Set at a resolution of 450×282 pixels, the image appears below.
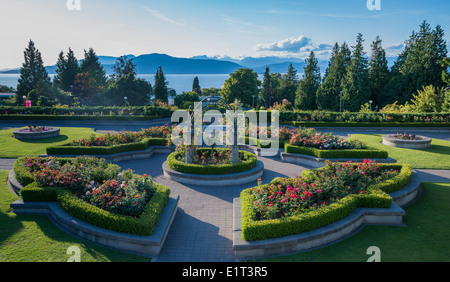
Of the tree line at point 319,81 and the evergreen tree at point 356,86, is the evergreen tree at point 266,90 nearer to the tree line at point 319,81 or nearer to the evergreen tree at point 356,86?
the tree line at point 319,81

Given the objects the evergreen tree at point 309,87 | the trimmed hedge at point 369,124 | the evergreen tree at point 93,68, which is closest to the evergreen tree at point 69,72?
the evergreen tree at point 93,68

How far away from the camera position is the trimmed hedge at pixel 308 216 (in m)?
6.96

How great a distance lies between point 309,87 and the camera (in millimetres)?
51750

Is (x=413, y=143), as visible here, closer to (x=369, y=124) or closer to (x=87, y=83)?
(x=369, y=124)

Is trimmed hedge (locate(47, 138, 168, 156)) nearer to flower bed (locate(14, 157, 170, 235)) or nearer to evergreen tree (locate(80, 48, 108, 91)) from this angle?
flower bed (locate(14, 157, 170, 235))

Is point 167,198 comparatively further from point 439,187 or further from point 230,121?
point 439,187

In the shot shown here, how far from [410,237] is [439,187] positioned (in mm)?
5151

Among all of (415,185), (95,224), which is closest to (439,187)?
(415,185)

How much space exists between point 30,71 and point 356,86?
58.9 m

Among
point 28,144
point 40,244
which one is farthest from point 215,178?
point 28,144

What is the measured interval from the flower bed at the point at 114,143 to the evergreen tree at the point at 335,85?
3786 cm

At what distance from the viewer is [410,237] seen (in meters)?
7.63

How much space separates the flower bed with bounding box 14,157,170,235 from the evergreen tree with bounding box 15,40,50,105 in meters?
51.1

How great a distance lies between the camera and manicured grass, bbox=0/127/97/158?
1583 cm
